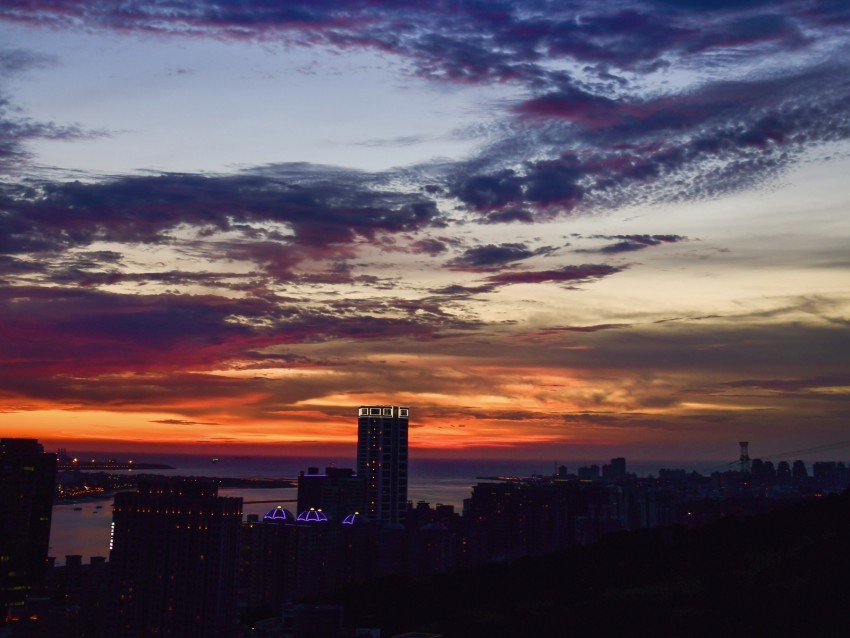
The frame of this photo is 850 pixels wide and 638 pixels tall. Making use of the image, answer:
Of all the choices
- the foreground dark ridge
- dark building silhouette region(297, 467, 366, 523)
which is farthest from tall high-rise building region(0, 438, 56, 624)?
dark building silhouette region(297, 467, 366, 523)

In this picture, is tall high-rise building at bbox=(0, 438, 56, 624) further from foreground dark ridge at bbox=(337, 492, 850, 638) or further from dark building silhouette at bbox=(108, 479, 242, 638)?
foreground dark ridge at bbox=(337, 492, 850, 638)

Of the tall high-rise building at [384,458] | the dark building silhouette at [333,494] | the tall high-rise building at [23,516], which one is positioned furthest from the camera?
the tall high-rise building at [384,458]

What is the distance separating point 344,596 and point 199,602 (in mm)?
6429

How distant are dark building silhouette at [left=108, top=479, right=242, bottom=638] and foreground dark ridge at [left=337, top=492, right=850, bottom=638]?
5.30 m

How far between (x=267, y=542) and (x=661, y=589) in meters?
27.3

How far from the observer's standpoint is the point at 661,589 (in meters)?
33.9

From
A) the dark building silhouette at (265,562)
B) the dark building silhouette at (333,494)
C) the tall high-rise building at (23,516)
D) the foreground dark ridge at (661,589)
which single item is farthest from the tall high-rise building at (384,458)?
the foreground dark ridge at (661,589)

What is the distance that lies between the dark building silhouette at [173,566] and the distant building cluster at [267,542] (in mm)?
49

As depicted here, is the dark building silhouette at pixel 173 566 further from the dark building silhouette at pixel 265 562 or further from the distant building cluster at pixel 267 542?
the dark building silhouette at pixel 265 562

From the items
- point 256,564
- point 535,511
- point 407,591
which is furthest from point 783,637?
point 535,511

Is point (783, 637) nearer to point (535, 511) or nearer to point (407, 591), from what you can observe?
point (407, 591)

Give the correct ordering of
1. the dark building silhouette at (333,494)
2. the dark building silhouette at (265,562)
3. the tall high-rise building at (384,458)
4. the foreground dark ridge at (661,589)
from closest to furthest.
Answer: the foreground dark ridge at (661,589), the dark building silhouette at (265,562), the dark building silhouette at (333,494), the tall high-rise building at (384,458)

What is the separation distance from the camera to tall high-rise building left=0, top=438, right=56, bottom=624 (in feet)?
174

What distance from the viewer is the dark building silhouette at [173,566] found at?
37594 mm
